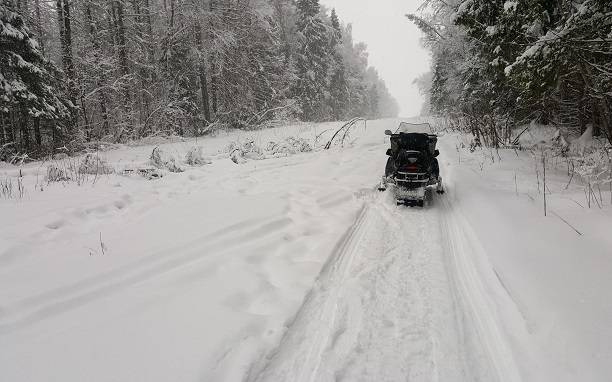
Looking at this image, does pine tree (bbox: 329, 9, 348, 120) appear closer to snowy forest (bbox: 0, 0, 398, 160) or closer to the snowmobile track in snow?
snowy forest (bbox: 0, 0, 398, 160)

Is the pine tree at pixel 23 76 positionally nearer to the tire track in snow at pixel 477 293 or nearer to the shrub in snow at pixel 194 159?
the shrub in snow at pixel 194 159

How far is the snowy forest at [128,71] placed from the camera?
42.0 ft

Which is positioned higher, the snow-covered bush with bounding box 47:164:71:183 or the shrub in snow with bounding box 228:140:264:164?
the shrub in snow with bounding box 228:140:264:164

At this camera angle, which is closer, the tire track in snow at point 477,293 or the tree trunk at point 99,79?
the tire track in snow at point 477,293

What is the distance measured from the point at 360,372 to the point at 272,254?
217 cm

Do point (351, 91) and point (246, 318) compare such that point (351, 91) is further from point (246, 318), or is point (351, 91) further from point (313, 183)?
point (246, 318)

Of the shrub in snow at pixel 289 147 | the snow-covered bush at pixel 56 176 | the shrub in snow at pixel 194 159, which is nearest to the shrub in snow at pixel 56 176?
the snow-covered bush at pixel 56 176

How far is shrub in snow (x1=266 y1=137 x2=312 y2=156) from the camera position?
12.5 metres

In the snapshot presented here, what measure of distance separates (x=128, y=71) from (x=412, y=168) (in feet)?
59.5

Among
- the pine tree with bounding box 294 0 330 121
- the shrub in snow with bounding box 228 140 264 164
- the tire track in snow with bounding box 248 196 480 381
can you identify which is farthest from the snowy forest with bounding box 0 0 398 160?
the tire track in snow with bounding box 248 196 480 381

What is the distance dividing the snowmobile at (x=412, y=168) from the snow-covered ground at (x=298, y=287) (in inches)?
13.1

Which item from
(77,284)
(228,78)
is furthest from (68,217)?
(228,78)

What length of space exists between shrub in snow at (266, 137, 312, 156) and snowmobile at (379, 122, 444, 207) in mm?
4823

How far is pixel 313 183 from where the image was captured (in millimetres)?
8336
